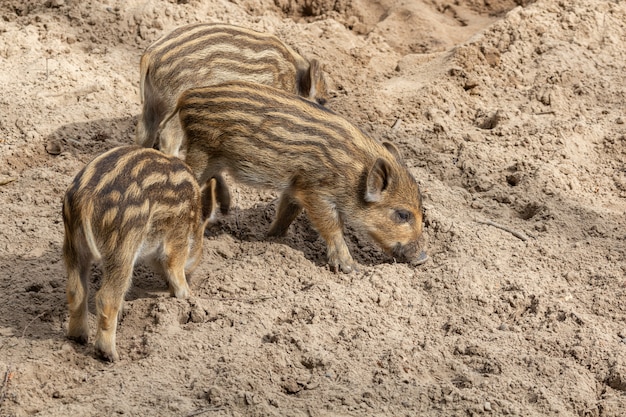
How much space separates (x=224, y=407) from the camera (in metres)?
4.02

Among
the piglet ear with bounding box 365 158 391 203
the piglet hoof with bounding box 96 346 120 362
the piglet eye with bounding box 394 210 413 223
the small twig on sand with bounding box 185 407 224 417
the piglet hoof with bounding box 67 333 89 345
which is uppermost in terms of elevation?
the piglet ear with bounding box 365 158 391 203

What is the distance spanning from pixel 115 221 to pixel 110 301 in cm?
41

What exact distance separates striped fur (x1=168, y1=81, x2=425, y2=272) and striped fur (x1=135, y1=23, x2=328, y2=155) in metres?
0.35

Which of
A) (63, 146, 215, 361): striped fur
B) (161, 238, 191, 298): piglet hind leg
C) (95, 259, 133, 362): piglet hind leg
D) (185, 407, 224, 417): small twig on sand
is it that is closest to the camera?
(185, 407, 224, 417): small twig on sand

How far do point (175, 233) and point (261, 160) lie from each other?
0.96 metres

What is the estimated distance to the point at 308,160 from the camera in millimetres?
5449

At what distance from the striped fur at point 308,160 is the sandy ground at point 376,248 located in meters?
0.26

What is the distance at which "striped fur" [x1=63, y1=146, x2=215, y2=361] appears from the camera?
413 centimetres

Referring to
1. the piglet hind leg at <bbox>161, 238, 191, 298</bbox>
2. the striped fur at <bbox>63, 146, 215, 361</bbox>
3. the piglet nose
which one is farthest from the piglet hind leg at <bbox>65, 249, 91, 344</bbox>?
the piglet nose

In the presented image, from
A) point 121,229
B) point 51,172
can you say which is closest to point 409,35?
point 51,172

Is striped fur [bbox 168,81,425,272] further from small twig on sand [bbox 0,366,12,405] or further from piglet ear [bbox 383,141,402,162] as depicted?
small twig on sand [bbox 0,366,12,405]

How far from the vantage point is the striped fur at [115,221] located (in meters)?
4.13

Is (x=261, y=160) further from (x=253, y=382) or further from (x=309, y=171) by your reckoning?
(x=253, y=382)

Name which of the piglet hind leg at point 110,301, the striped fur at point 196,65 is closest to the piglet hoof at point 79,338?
the piglet hind leg at point 110,301
